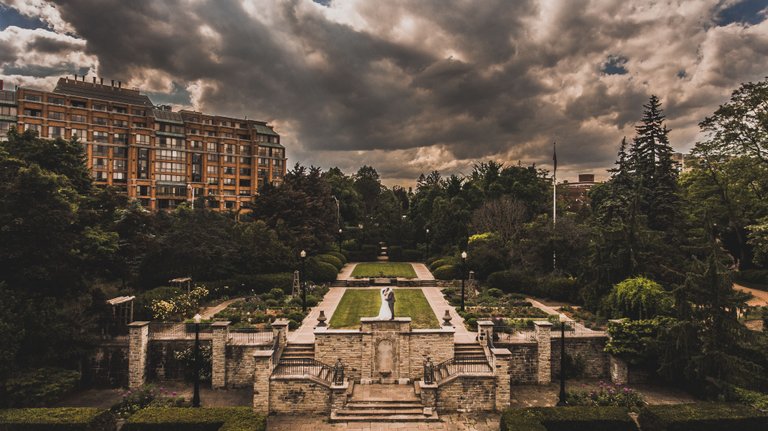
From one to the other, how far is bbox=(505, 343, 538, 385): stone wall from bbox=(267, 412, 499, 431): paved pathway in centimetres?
332

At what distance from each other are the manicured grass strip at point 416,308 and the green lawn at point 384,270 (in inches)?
267

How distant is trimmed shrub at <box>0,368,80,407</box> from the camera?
51.9ft

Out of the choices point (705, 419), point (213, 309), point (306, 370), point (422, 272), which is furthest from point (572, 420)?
point (422, 272)

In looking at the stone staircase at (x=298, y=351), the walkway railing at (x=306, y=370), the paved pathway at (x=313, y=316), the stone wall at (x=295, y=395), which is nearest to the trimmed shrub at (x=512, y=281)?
the paved pathway at (x=313, y=316)

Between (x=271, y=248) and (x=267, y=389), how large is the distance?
17477mm

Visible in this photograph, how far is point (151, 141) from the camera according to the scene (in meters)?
67.0

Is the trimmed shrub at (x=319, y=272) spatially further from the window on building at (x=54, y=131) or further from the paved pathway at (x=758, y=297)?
the window on building at (x=54, y=131)

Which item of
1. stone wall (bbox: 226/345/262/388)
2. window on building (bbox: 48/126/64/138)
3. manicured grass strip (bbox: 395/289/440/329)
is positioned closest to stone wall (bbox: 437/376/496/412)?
manicured grass strip (bbox: 395/289/440/329)

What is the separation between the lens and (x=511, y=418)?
14.8 metres

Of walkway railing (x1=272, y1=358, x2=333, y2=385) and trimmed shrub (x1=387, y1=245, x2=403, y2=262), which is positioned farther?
trimmed shrub (x1=387, y1=245, x2=403, y2=262)

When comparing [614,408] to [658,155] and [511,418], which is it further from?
[658,155]

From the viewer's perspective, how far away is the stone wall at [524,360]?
64.8ft

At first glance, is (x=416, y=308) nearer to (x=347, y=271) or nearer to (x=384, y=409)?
(x=384, y=409)

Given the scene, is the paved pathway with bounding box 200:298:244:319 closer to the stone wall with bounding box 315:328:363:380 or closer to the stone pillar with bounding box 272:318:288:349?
the stone pillar with bounding box 272:318:288:349
